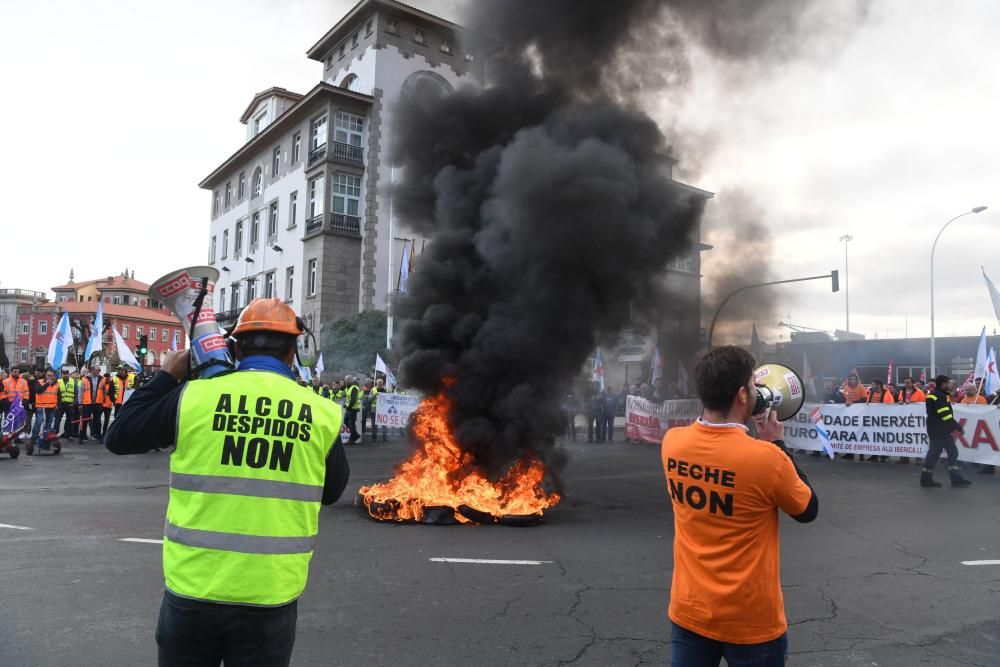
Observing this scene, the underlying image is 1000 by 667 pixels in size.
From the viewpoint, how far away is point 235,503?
2189mm

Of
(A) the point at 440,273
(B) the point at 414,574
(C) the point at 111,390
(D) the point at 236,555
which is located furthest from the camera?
(C) the point at 111,390

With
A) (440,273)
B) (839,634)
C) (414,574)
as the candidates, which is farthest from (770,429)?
(440,273)

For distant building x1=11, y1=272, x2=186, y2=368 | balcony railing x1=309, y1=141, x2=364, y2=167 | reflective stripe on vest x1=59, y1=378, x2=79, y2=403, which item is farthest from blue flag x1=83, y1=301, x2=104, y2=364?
distant building x1=11, y1=272, x2=186, y2=368

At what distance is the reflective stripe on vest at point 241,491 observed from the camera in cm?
215

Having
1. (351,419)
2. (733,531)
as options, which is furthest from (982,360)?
(733,531)

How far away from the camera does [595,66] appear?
11.0 metres

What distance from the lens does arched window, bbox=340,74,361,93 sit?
32.4 metres

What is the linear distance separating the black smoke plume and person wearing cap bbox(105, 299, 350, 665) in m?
6.30

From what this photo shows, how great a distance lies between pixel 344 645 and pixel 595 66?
9579 mm

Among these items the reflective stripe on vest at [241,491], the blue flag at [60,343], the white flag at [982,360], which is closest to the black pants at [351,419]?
the blue flag at [60,343]

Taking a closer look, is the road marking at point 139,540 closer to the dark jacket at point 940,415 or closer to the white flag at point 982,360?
the dark jacket at point 940,415

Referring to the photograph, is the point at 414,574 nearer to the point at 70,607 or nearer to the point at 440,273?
the point at 70,607

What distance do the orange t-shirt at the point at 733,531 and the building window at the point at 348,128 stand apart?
103ft

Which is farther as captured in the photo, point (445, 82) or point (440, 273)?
point (445, 82)
